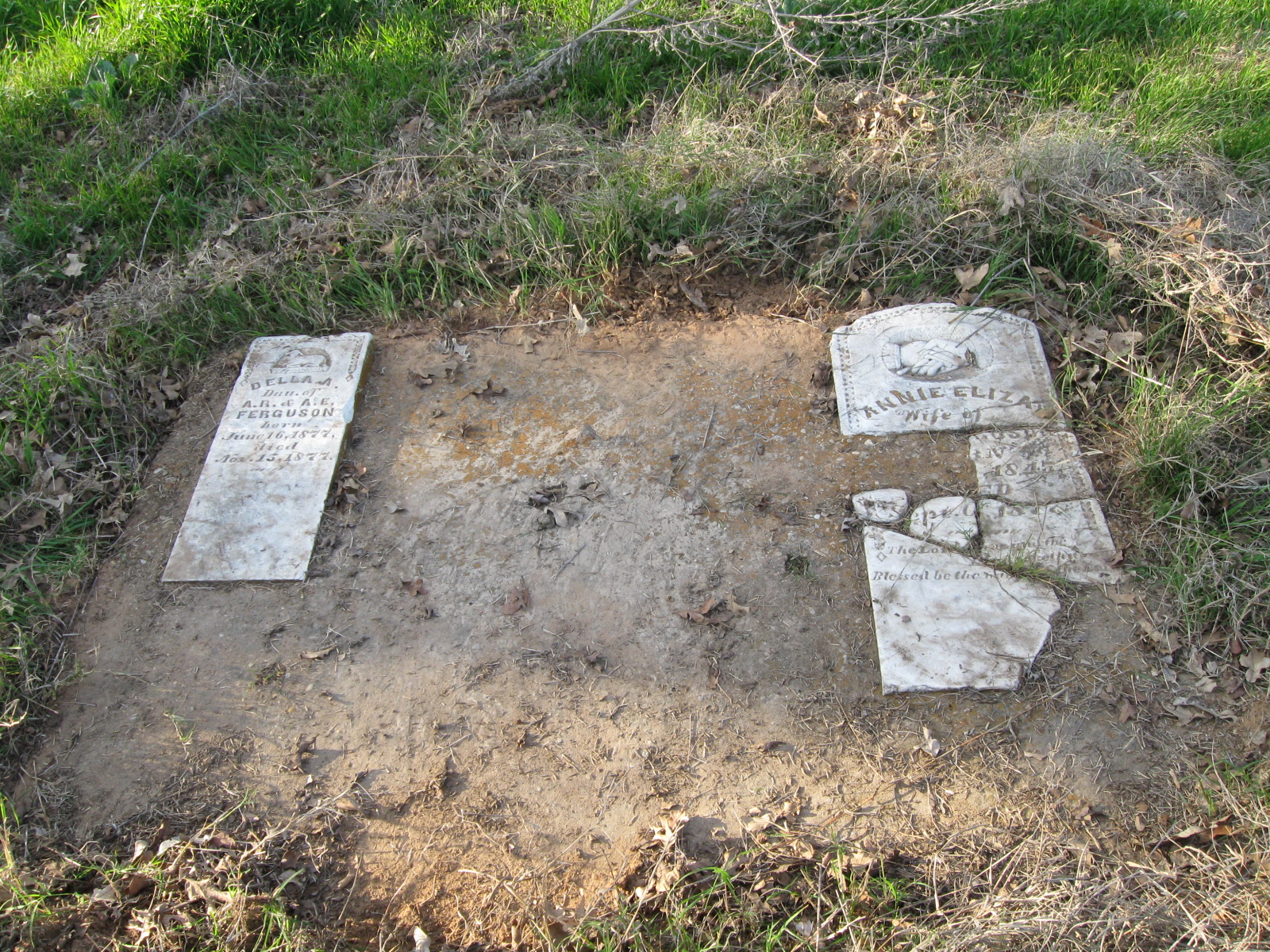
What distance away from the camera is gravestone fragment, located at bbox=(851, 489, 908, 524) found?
9.66 ft

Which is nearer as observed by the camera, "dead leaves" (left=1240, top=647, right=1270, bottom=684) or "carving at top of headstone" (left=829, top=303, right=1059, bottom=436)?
"dead leaves" (left=1240, top=647, right=1270, bottom=684)

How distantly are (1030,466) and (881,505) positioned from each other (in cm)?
55

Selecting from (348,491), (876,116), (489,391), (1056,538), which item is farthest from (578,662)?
(876,116)

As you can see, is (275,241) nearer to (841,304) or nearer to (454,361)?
(454,361)

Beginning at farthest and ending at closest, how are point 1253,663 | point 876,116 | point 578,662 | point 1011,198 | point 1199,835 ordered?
point 876,116
point 1011,198
point 578,662
point 1253,663
point 1199,835

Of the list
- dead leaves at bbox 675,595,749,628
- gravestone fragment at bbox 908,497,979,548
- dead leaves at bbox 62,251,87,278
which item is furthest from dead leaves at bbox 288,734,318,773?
dead leaves at bbox 62,251,87,278

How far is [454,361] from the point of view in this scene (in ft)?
11.8

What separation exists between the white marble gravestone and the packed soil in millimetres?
88

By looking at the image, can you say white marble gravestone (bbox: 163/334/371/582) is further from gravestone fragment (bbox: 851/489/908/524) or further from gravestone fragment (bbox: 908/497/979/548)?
gravestone fragment (bbox: 908/497/979/548)

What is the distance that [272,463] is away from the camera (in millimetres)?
3318

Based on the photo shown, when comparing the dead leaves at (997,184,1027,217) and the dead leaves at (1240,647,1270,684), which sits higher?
the dead leaves at (997,184,1027,217)

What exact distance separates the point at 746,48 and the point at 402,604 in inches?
130

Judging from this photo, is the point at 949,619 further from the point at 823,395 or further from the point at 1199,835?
the point at 823,395

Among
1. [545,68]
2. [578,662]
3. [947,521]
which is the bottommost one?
[578,662]
